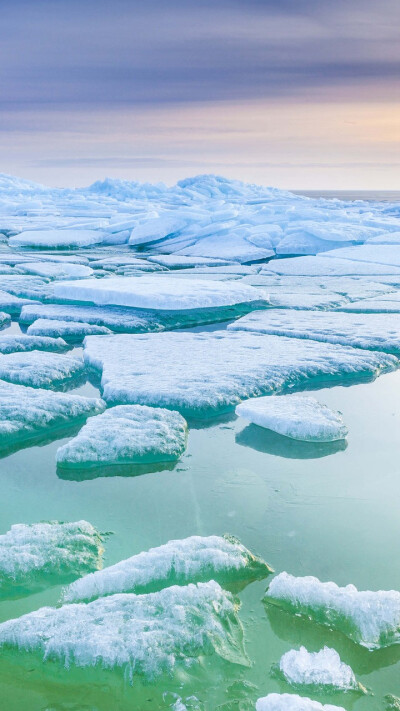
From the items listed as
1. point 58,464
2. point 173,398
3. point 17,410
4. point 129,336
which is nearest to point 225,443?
point 173,398

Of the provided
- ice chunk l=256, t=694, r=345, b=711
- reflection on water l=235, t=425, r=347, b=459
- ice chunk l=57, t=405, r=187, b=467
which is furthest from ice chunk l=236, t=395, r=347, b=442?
ice chunk l=256, t=694, r=345, b=711

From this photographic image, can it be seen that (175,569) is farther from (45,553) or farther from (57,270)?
(57,270)

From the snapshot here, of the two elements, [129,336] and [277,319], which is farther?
[277,319]

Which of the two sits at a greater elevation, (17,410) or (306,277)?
(17,410)

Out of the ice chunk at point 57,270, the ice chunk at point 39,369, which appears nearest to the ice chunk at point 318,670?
the ice chunk at point 39,369

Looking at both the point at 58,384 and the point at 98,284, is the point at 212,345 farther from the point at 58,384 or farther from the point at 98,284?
the point at 98,284

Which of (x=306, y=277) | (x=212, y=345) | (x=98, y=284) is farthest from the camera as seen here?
(x=306, y=277)

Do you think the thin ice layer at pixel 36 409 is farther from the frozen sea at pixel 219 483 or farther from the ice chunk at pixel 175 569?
the ice chunk at pixel 175 569

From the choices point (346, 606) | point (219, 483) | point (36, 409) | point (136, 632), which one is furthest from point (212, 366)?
point (136, 632)
